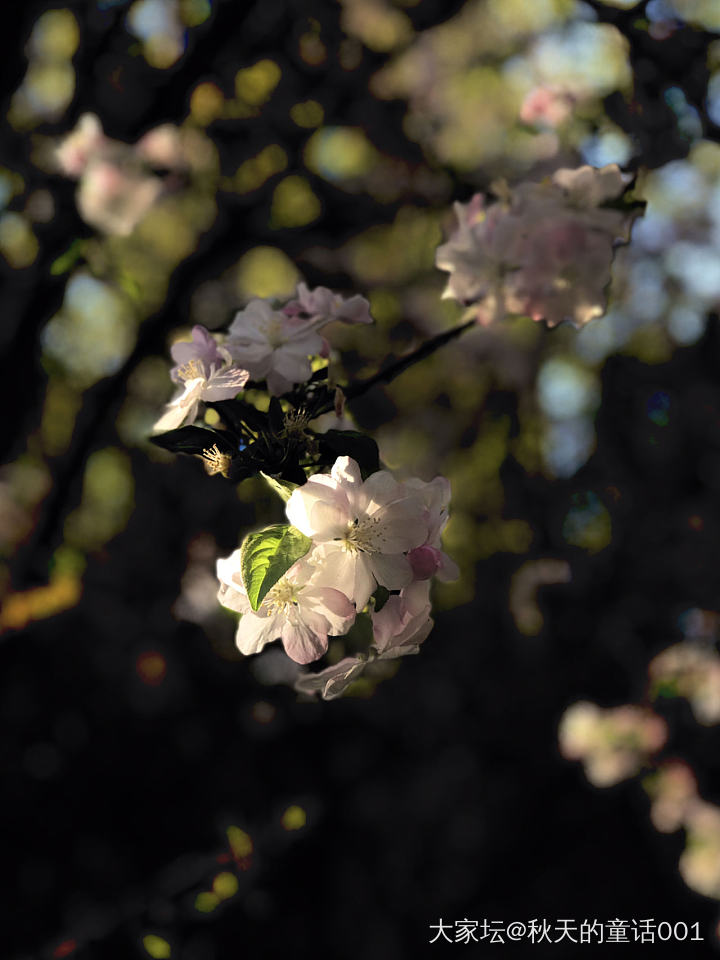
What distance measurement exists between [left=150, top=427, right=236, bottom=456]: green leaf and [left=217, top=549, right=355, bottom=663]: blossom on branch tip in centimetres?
12

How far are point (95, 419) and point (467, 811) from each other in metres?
2.94

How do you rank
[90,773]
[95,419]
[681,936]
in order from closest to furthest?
[95,419]
[681,936]
[90,773]

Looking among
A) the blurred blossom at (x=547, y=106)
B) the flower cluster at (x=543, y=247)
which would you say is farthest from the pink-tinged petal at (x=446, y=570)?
the blurred blossom at (x=547, y=106)

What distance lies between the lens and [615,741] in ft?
11.1

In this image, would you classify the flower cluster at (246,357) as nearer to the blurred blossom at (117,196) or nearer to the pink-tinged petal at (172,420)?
the pink-tinged petal at (172,420)

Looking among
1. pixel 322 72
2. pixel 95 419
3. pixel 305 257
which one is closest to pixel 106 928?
pixel 95 419

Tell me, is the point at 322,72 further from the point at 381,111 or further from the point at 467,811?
the point at 467,811

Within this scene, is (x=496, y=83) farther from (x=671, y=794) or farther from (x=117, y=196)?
(x=671, y=794)

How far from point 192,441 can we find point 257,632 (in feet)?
0.72

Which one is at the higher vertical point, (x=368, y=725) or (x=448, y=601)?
(x=448, y=601)

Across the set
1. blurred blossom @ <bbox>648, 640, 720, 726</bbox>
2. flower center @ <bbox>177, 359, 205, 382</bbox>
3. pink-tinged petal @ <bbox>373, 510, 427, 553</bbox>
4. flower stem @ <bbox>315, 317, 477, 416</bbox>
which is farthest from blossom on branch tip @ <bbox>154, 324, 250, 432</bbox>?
blurred blossom @ <bbox>648, 640, 720, 726</bbox>

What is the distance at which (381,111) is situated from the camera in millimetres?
2844

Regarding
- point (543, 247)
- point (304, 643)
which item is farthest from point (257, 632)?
point (543, 247)

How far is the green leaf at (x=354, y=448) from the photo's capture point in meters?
0.72
